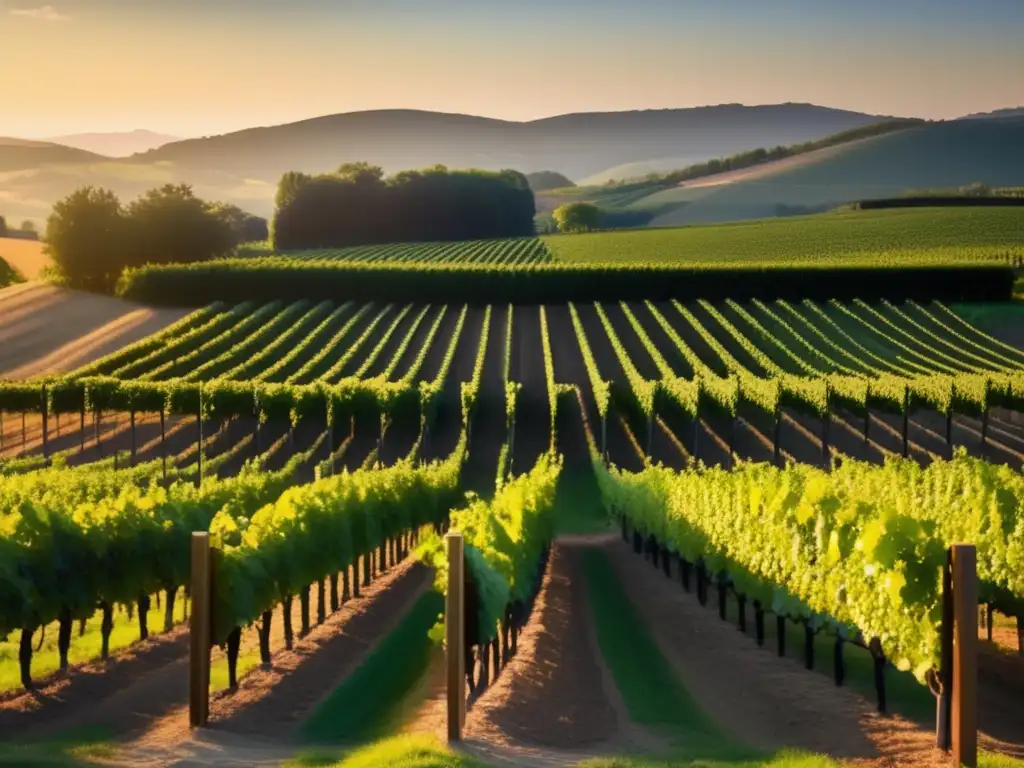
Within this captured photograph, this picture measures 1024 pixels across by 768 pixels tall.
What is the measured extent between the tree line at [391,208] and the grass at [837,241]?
16.2 meters

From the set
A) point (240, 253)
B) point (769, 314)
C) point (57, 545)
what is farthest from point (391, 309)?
point (57, 545)

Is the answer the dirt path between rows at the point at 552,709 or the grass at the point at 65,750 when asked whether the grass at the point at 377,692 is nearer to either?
the dirt path between rows at the point at 552,709

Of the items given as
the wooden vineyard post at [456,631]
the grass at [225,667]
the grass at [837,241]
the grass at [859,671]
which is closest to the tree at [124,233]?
the grass at [837,241]

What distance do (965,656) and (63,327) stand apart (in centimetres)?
8417

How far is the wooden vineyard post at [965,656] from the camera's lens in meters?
12.0

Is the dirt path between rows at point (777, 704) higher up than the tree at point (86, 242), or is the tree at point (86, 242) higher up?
the tree at point (86, 242)

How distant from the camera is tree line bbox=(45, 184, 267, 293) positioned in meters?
104

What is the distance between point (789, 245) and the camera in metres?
114

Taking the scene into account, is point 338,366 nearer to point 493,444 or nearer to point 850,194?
point 493,444

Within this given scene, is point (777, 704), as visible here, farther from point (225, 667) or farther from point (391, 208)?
point (391, 208)

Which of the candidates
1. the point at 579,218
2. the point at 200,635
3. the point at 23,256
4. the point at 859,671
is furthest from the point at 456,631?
the point at 579,218

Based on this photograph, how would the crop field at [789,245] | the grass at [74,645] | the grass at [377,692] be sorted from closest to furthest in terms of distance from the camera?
the grass at [377,692] < the grass at [74,645] < the crop field at [789,245]

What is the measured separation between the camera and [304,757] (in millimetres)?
12055

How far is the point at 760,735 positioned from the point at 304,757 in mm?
5239
